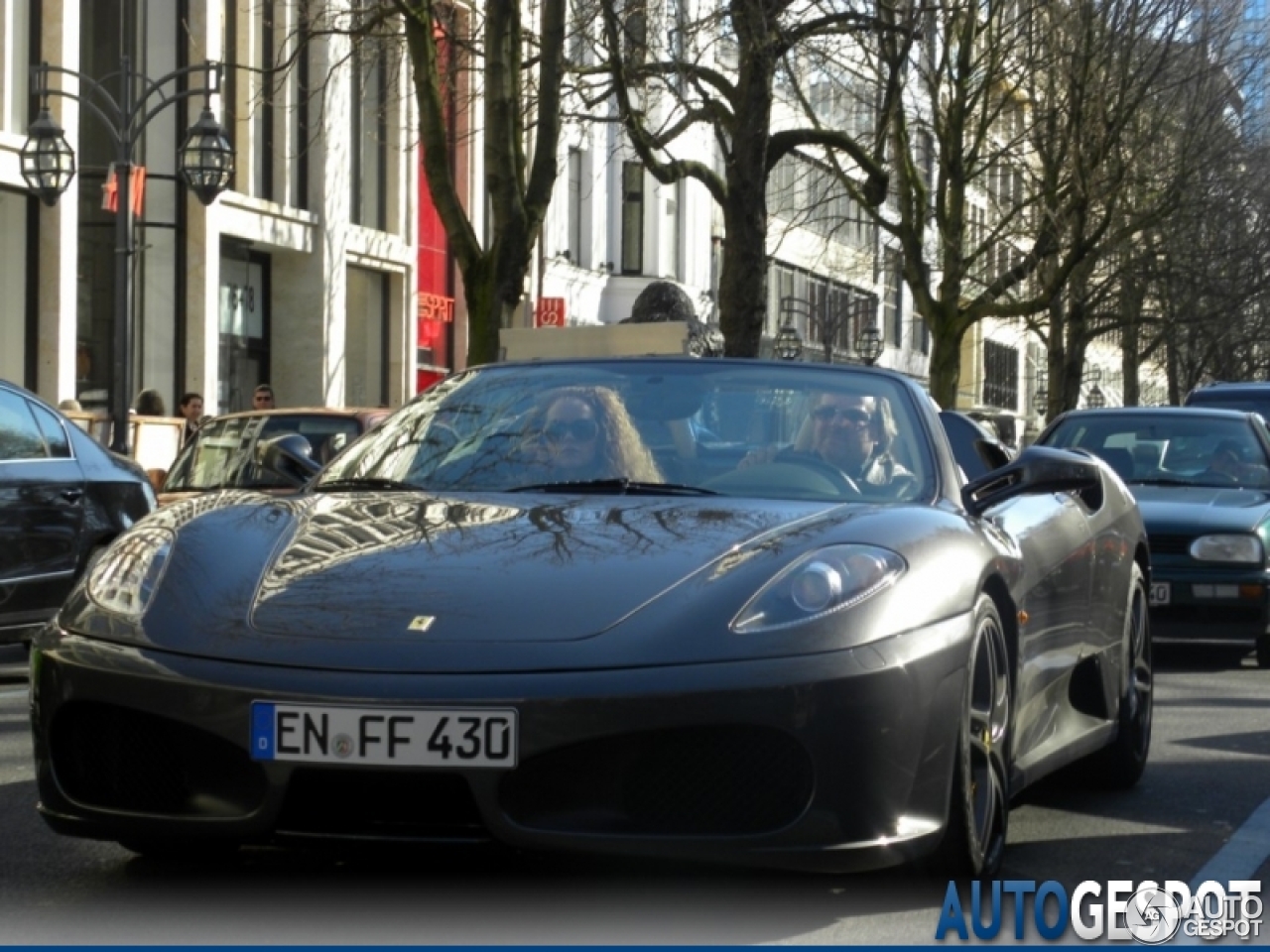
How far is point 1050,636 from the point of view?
6512mm

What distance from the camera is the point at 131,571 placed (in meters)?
5.43

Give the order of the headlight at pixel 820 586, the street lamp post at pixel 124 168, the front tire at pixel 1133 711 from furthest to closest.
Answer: the street lamp post at pixel 124 168, the front tire at pixel 1133 711, the headlight at pixel 820 586

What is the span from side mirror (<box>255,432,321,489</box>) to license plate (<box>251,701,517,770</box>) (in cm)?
206

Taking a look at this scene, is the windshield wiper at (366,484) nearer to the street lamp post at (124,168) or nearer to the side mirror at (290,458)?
the side mirror at (290,458)

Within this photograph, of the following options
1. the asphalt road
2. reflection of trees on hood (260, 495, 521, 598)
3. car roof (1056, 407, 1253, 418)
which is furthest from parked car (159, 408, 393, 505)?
reflection of trees on hood (260, 495, 521, 598)

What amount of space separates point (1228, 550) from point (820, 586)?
9.19 metres

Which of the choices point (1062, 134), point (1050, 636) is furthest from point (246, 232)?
point (1050, 636)

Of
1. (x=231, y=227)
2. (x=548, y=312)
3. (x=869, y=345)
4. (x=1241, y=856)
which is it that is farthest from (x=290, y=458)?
(x=869, y=345)

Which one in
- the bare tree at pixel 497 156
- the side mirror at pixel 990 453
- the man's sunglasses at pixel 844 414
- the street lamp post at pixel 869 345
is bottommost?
the side mirror at pixel 990 453

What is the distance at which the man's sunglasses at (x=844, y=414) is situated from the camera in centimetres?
625

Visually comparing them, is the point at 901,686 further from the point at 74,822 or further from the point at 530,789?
the point at 74,822

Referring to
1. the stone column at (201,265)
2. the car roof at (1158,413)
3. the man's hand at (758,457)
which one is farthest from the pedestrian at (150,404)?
the man's hand at (758,457)

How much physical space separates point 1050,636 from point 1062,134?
32101 millimetres

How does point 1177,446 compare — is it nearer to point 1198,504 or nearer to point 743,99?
→ point 1198,504
